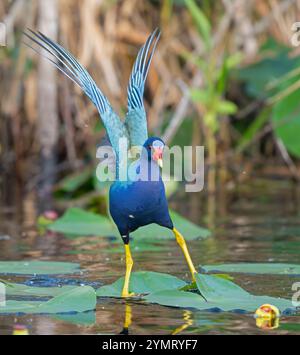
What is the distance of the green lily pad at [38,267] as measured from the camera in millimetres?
4602

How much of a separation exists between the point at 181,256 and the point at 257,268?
0.73 m

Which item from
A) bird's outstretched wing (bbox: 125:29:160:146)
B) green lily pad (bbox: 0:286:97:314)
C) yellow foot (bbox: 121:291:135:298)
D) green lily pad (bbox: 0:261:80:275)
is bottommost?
green lily pad (bbox: 0:286:97:314)

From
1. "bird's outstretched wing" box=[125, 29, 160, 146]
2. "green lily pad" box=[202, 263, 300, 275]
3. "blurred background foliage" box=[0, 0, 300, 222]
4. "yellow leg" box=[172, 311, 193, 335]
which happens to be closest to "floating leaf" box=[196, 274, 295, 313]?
"yellow leg" box=[172, 311, 193, 335]

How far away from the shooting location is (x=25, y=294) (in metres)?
4.07

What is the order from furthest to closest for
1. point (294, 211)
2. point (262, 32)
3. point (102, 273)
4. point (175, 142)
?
point (262, 32), point (175, 142), point (294, 211), point (102, 273)

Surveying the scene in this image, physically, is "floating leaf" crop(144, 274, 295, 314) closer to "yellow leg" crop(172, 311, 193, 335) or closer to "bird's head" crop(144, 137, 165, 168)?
"yellow leg" crop(172, 311, 193, 335)

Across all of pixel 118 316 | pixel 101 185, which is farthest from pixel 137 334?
pixel 101 185

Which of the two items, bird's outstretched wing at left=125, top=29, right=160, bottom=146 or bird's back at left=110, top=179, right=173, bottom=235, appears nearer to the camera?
bird's back at left=110, top=179, right=173, bottom=235

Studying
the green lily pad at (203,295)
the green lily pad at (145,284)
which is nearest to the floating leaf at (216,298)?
the green lily pad at (203,295)

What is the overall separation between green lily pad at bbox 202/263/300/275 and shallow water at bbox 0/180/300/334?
8cm

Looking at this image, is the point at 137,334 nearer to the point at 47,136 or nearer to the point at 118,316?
the point at 118,316

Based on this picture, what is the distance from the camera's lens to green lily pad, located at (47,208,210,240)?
5.84 meters

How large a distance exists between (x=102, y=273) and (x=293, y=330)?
59.6 inches

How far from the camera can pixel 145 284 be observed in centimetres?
428
